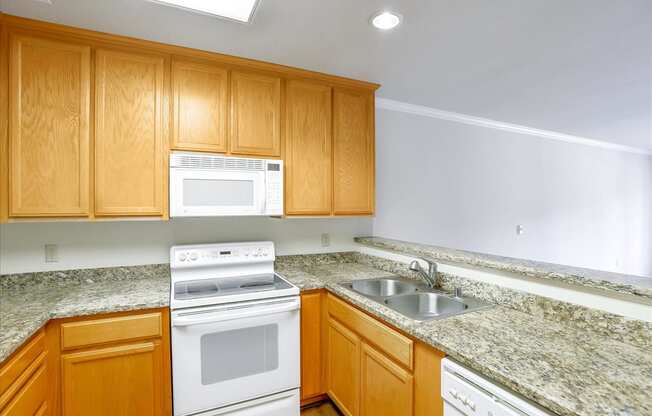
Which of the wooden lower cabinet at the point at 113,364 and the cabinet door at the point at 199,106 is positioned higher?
the cabinet door at the point at 199,106

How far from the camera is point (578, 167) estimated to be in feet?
14.7

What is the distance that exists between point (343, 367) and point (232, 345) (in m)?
0.68

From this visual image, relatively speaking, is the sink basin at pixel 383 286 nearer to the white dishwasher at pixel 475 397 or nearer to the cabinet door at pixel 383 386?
the cabinet door at pixel 383 386

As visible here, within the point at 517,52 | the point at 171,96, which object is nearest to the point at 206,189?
the point at 171,96

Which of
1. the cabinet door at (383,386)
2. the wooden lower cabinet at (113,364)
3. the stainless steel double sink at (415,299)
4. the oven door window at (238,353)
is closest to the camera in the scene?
the cabinet door at (383,386)

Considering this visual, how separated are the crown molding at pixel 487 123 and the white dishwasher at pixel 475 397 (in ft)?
7.90

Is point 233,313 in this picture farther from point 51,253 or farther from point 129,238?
point 51,253

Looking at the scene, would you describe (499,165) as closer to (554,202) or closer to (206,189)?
(554,202)

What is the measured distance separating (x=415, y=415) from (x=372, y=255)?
1.39 metres

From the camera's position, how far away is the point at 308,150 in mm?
2344

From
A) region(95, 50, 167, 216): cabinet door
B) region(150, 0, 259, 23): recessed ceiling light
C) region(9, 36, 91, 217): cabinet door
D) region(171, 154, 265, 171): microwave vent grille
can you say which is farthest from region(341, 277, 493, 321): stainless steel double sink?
region(9, 36, 91, 217): cabinet door

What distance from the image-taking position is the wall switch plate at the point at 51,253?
1.95 metres

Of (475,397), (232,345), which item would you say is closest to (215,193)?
(232,345)

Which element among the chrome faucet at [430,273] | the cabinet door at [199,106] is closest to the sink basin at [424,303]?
the chrome faucet at [430,273]
